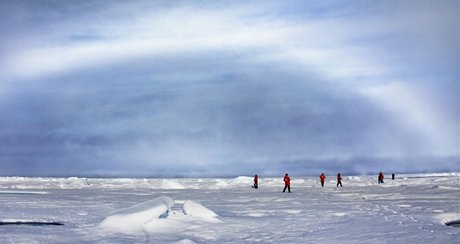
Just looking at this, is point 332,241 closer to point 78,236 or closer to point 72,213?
point 78,236

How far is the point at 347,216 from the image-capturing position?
14977 mm

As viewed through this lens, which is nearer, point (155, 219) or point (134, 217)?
point (134, 217)

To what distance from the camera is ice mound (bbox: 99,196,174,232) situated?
36.5 ft

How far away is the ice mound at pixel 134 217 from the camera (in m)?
11.1

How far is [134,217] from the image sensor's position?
1166 centimetres

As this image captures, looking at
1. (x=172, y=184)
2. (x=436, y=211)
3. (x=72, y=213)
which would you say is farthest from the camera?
(x=172, y=184)

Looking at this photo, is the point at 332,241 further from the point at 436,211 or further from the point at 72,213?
the point at 72,213

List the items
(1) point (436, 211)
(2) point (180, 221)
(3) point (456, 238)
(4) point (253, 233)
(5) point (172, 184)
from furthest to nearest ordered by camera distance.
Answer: (5) point (172, 184)
(1) point (436, 211)
(2) point (180, 221)
(4) point (253, 233)
(3) point (456, 238)

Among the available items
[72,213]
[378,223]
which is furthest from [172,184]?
[378,223]

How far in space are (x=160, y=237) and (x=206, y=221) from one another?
267 cm

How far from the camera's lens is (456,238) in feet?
33.3

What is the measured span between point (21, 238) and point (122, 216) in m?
2.67

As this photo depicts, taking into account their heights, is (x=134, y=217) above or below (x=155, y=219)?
above

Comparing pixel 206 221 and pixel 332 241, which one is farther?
pixel 206 221
